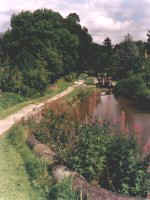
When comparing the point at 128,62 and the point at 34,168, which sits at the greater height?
the point at 128,62

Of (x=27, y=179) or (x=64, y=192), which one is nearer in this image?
(x=64, y=192)

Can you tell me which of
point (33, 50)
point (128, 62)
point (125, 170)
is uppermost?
point (33, 50)

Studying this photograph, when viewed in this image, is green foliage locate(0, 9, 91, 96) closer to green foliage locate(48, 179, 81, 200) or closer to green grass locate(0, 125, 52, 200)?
green grass locate(0, 125, 52, 200)

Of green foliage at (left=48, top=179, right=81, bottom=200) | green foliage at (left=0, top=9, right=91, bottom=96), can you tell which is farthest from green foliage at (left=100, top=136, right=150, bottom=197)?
green foliage at (left=0, top=9, right=91, bottom=96)

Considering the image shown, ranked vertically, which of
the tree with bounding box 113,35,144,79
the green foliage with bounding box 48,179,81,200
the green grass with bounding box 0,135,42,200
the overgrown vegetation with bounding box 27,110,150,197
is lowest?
the green grass with bounding box 0,135,42,200

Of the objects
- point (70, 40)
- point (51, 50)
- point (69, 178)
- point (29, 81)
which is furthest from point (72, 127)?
point (70, 40)

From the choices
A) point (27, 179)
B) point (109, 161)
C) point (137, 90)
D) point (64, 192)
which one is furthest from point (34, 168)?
point (137, 90)

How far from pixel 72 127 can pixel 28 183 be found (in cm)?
283

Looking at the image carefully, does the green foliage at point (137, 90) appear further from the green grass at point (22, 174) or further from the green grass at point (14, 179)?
the green grass at point (14, 179)

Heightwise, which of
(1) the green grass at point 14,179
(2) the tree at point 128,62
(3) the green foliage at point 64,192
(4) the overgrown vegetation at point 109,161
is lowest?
(1) the green grass at point 14,179

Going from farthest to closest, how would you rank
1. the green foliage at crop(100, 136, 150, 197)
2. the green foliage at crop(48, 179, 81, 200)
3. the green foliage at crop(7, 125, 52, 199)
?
the green foliage at crop(7, 125, 52, 199) → the green foliage at crop(100, 136, 150, 197) → the green foliage at crop(48, 179, 81, 200)

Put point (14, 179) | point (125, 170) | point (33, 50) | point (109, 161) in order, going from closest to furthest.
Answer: point (125, 170) → point (109, 161) → point (14, 179) → point (33, 50)

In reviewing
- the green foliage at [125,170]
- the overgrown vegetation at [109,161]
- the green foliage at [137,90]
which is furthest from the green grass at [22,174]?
the green foliage at [137,90]

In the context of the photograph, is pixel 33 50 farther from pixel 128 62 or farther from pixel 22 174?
pixel 22 174
